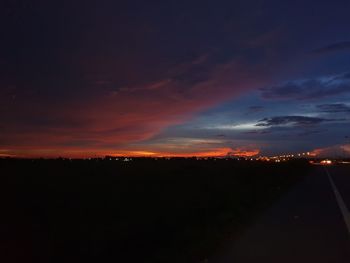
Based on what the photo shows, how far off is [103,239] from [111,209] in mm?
6548

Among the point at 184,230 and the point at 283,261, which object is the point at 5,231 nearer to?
the point at 184,230

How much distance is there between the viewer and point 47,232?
1380 cm

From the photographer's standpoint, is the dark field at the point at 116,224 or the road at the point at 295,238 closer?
the road at the point at 295,238

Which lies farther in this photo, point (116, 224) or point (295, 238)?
point (116, 224)

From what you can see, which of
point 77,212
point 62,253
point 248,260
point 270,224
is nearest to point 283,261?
point 248,260

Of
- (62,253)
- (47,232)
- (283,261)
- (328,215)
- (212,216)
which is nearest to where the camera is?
(283,261)

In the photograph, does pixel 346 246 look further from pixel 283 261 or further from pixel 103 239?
pixel 103 239

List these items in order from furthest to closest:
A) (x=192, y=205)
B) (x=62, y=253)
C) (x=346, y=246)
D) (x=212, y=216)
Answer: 1. (x=192, y=205)
2. (x=212, y=216)
3. (x=346, y=246)
4. (x=62, y=253)

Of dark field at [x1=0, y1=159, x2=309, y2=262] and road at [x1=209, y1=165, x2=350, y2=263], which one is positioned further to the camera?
dark field at [x1=0, y1=159, x2=309, y2=262]

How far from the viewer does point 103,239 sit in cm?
1302

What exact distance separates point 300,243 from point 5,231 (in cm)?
687

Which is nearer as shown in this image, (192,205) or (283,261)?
(283,261)

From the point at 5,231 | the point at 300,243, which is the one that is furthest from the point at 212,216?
the point at 5,231

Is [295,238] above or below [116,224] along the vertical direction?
below
